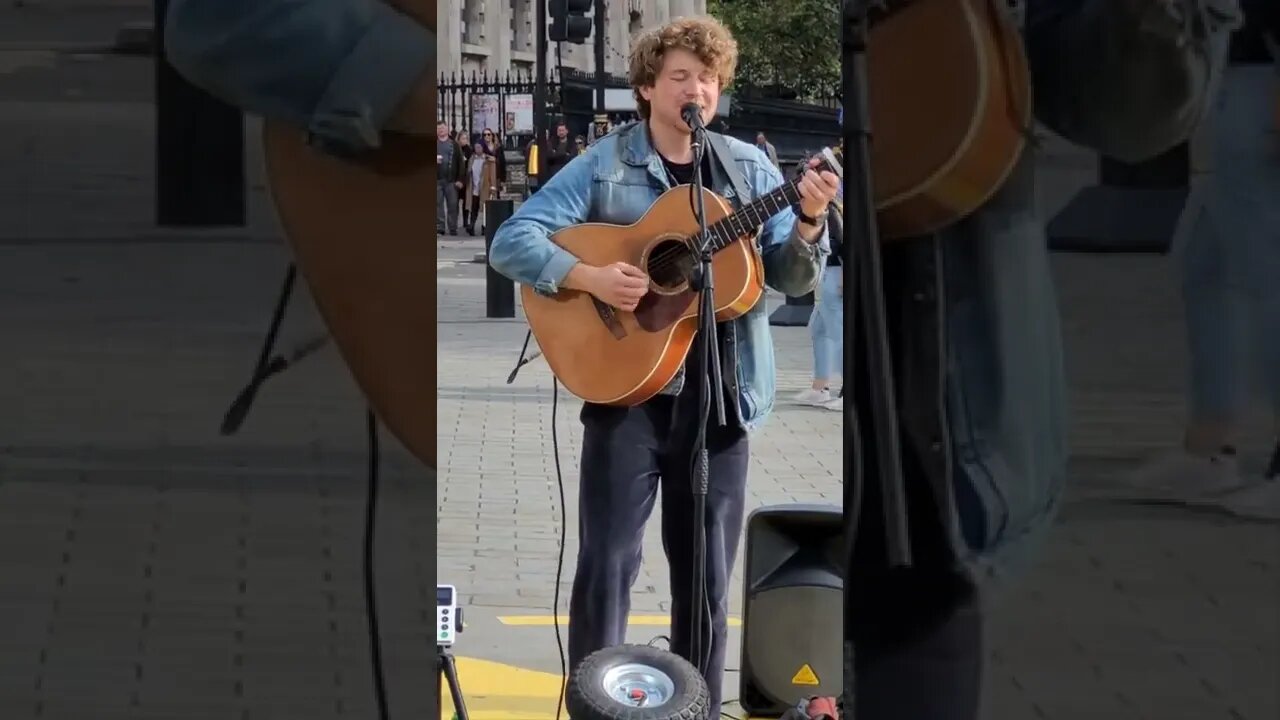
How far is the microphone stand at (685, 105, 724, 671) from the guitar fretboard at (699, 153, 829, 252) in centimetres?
4

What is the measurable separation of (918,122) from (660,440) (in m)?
2.21

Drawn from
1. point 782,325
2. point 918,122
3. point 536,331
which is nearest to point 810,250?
point 536,331

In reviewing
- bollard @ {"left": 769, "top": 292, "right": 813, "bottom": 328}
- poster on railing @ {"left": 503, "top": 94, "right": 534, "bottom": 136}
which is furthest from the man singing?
poster on railing @ {"left": 503, "top": 94, "right": 534, "bottom": 136}

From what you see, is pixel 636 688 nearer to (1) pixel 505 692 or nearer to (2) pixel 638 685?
(2) pixel 638 685

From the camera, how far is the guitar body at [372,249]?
1.72 meters

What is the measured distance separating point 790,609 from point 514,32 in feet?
151

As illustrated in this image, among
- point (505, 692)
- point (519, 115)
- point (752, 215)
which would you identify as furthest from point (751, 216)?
point (519, 115)

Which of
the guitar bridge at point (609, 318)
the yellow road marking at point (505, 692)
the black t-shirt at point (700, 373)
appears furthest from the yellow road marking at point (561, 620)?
the guitar bridge at point (609, 318)

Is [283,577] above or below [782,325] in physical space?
above

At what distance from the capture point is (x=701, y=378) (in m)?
3.71

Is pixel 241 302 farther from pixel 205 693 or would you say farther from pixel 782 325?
pixel 782 325

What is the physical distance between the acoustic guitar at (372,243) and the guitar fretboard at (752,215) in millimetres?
1985

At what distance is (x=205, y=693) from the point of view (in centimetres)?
183

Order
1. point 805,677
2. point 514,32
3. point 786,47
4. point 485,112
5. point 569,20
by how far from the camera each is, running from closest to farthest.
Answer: point 805,677 < point 569,20 < point 485,112 < point 786,47 < point 514,32
